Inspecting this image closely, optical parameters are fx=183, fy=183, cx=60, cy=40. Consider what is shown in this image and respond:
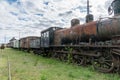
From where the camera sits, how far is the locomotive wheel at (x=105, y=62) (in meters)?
9.52

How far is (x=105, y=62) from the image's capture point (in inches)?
393

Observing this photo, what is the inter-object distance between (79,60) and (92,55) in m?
2.47

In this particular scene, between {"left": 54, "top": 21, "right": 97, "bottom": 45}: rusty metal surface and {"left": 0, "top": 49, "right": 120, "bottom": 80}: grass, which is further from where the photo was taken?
{"left": 54, "top": 21, "right": 97, "bottom": 45}: rusty metal surface

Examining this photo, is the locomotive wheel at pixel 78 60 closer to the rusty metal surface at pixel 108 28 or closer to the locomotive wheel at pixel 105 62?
the locomotive wheel at pixel 105 62

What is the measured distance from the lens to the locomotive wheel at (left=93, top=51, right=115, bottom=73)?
31.2 feet

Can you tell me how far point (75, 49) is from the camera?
1348 centimetres

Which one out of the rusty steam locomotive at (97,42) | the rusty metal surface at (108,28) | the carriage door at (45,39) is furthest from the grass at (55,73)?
the carriage door at (45,39)

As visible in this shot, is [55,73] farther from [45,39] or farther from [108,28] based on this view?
[45,39]

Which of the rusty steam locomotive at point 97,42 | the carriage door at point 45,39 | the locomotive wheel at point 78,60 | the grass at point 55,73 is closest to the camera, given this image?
the grass at point 55,73

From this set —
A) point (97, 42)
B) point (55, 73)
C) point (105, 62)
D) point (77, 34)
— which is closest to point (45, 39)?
point (77, 34)

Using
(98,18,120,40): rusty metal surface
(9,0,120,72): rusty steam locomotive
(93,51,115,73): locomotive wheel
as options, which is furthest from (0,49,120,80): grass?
(98,18,120,40): rusty metal surface

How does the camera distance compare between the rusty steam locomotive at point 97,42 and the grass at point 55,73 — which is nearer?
the grass at point 55,73

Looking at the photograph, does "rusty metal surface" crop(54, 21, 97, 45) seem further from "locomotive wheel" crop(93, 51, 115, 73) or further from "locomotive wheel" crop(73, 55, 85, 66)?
"locomotive wheel" crop(93, 51, 115, 73)

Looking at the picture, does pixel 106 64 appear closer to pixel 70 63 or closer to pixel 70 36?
pixel 70 63
